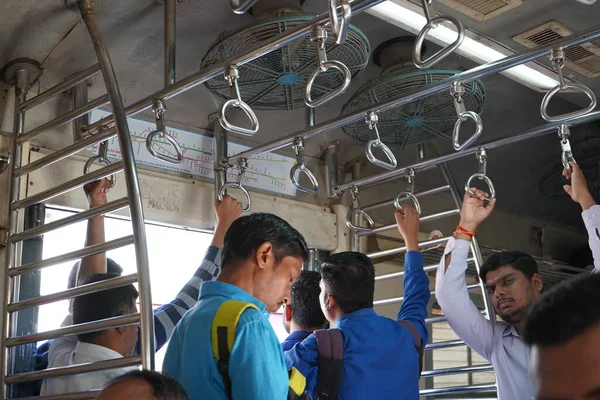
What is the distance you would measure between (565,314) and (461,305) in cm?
281

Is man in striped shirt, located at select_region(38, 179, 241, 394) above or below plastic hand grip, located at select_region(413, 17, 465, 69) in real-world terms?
below

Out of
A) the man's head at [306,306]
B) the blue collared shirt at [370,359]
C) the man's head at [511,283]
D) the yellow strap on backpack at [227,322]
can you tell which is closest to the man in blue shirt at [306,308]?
the man's head at [306,306]

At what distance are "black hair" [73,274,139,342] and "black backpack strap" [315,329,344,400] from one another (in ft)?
2.63

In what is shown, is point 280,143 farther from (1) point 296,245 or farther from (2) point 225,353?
(2) point 225,353

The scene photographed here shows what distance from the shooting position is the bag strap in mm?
2270

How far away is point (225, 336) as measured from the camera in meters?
2.28

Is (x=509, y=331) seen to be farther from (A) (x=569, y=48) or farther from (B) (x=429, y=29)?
(B) (x=429, y=29)

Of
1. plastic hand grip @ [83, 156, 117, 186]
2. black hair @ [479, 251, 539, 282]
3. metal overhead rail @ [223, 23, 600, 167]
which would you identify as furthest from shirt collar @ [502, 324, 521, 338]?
plastic hand grip @ [83, 156, 117, 186]

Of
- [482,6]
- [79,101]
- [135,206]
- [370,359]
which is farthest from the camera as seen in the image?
[79,101]

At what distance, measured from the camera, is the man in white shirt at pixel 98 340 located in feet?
9.93

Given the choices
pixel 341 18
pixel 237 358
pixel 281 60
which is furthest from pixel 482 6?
pixel 237 358

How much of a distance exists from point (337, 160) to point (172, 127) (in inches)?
48.1

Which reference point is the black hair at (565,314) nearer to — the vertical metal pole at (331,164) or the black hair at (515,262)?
the black hair at (515,262)

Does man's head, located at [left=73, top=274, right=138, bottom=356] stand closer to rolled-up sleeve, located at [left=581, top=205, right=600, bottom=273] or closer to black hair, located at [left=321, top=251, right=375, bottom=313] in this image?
black hair, located at [left=321, top=251, right=375, bottom=313]
